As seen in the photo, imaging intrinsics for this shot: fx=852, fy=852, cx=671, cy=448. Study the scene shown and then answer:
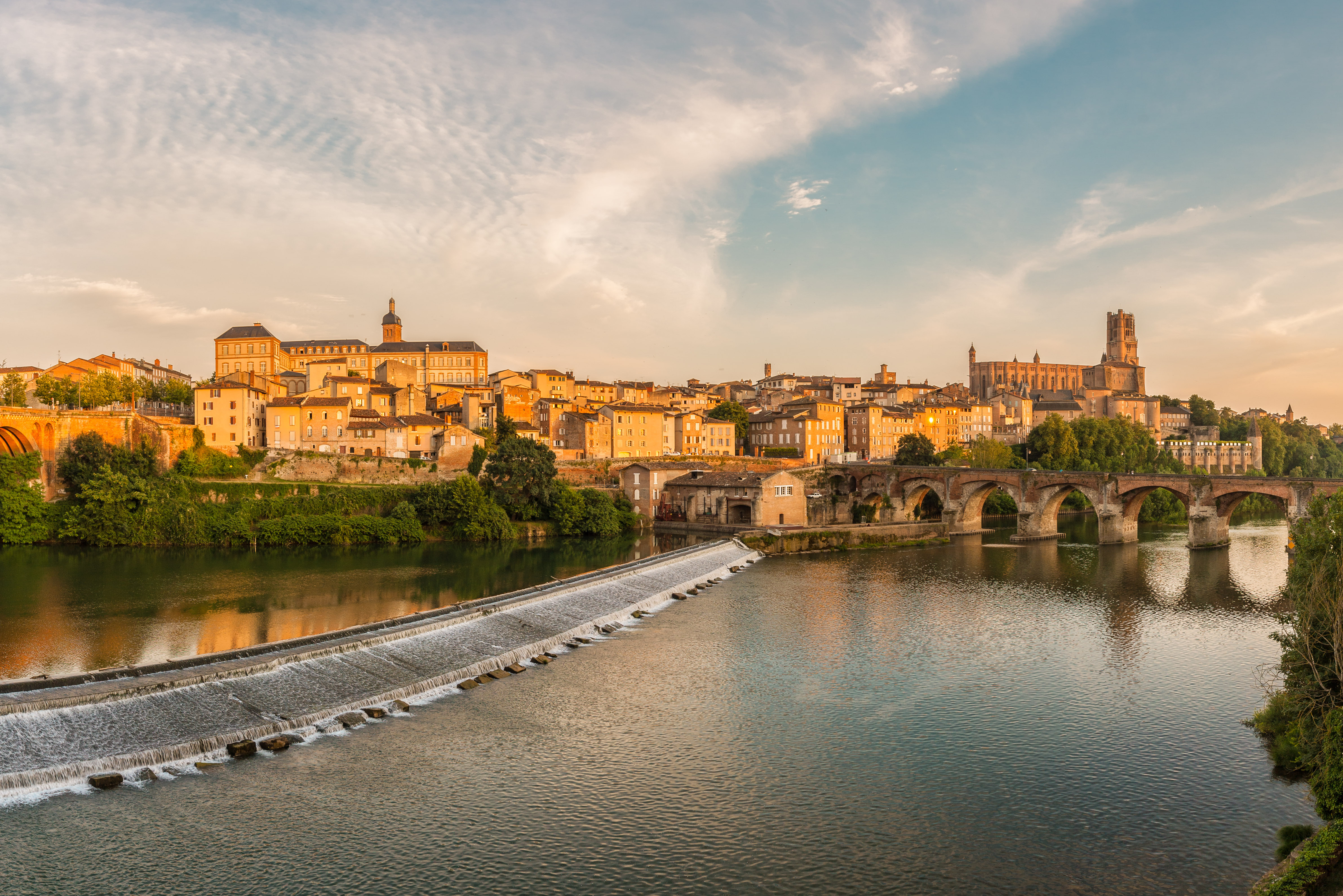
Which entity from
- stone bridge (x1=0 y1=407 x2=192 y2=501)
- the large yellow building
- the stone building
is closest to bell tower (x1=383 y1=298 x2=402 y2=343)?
the large yellow building

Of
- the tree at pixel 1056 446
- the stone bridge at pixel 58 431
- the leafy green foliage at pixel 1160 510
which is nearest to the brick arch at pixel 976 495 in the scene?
the leafy green foliage at pixel 1160 510

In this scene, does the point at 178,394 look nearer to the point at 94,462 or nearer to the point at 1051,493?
the point at 94,462

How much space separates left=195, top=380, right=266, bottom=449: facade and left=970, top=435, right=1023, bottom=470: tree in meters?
50.3

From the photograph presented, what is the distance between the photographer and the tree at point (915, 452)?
62.6m

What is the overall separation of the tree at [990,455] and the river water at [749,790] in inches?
1776

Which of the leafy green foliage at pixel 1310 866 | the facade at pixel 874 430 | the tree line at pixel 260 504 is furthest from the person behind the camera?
the facade at pixel 874 430

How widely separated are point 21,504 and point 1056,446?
66.8 metres

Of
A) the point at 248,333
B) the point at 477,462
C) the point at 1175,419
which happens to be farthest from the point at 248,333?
the point at 1175,419

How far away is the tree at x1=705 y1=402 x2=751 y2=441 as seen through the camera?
7450 cm

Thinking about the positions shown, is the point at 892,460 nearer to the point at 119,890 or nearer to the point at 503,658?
the point at 503,658

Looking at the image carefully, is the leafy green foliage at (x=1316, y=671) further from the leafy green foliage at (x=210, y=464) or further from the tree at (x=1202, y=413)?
the tree at (x=1202, y=413)

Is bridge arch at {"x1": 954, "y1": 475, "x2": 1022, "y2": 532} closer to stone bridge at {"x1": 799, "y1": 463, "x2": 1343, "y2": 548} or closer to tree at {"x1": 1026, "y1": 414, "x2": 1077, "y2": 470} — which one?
stone bridge at {"x1": 799, "y1": 463, "x2": 1343, "y2": 548}

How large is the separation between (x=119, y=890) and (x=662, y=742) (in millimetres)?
7778

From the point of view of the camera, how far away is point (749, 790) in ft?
41.8
